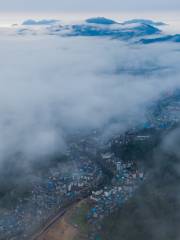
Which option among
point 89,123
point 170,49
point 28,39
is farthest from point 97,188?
point 28,39

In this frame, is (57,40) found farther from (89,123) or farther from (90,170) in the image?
(90,170)

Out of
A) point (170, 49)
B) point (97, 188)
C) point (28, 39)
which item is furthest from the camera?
point (28, 39)

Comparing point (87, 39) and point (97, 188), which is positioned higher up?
point (87, 39)

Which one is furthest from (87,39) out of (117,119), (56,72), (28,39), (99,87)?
(117,119)

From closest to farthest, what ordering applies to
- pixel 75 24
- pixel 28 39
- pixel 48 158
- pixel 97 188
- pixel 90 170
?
pixel 97 188
pixel 90 170
pixel 48 158
pixel 28 39
pixel 75 24

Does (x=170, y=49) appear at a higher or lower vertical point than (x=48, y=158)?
higher

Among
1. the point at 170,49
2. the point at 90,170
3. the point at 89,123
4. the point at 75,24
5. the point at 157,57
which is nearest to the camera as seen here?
the point at 90,170

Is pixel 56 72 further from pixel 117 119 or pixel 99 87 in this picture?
pixel 117 119

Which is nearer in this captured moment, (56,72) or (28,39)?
(56,72)

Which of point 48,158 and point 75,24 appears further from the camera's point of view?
point 75,24
